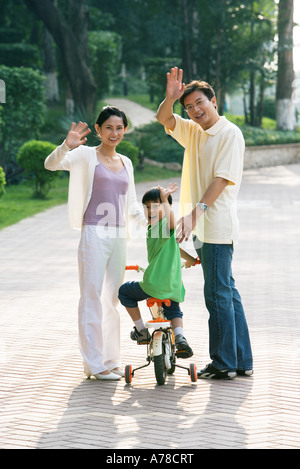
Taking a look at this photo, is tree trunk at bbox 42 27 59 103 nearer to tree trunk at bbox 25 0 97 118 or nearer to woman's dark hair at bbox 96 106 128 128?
tree trunk at bbox 25 0 97 118

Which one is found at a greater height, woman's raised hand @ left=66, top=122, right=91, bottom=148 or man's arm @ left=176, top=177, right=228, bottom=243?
woman's raised hand @ left=66, top=122, right=91, bottom=148

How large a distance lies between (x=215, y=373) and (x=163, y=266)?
873 millimetres

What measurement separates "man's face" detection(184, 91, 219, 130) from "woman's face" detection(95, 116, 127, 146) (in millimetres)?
476

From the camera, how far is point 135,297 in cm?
552

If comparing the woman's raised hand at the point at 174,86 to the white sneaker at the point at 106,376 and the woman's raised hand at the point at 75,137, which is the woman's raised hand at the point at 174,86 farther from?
the white sneaker at the point at 106,376

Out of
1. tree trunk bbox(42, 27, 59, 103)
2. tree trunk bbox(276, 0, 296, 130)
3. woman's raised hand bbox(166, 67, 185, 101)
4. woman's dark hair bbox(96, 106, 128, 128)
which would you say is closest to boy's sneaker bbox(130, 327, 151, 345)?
woman's dark hair bbox(96, 106, 128, 128)

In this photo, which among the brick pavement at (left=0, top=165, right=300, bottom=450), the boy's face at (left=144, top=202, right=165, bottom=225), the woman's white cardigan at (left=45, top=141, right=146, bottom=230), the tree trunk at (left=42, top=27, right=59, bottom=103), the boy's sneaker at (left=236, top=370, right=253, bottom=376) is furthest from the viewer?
the tree trunk at (left=42, top=27, right=59, bottom=103)

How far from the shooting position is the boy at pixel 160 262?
5.40m

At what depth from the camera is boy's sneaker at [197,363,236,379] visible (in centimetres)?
570

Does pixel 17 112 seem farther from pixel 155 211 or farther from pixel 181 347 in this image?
pixel 181 347

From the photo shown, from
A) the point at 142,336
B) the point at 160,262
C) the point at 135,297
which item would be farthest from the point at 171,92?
the point at 142,336

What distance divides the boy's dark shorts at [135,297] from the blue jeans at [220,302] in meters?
0.23

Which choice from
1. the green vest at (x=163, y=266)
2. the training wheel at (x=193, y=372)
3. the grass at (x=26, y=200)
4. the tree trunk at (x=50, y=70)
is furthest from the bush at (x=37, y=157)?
the tree trunk at (x=50, y=70)

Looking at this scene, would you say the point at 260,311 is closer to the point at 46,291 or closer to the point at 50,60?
the point at 46,291
